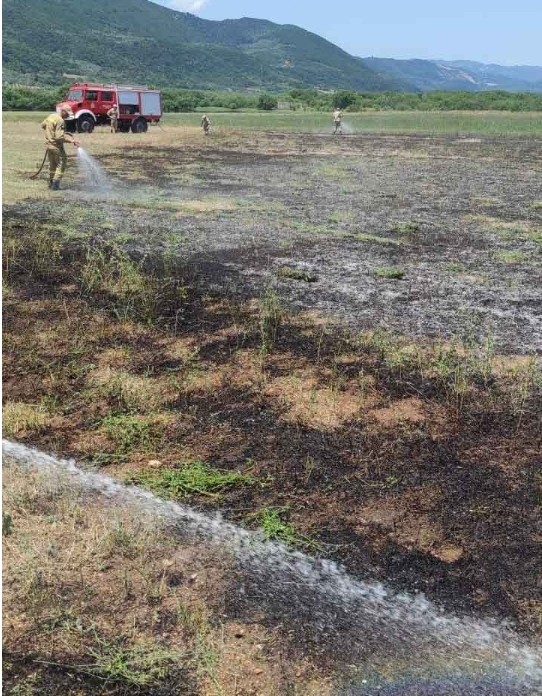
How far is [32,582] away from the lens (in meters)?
3.37

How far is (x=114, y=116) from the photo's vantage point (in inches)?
1271

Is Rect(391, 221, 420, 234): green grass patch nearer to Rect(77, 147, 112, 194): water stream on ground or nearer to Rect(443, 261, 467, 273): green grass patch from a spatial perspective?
Rect(443, 261, 467, 273): green grass patch

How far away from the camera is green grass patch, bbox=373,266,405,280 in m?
9.12

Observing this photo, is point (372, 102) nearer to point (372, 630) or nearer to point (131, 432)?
point (131, 432)

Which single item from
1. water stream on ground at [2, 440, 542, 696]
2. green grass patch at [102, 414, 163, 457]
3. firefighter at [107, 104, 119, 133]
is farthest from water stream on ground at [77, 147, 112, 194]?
water stream on ground at [2, 440, 542, 696]

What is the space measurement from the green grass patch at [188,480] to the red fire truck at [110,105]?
29.7 m

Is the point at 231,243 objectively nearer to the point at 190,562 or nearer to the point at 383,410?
the point at 383,410

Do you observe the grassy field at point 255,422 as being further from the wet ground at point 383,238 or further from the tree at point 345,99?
the tree at point 345,99

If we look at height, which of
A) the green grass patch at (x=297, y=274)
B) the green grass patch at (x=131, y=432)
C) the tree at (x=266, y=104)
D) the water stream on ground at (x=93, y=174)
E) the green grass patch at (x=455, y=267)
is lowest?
the green grass patch at (x=131, y=432)

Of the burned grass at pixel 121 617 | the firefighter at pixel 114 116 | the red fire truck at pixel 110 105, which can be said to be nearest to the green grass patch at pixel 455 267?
the burned grass at pixel 121 617

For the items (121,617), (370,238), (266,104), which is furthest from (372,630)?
(266,104)

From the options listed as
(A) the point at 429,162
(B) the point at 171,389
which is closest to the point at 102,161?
(A) the point at 429,162

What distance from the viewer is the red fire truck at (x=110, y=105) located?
3200 cm

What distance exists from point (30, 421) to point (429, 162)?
21.7 metres
